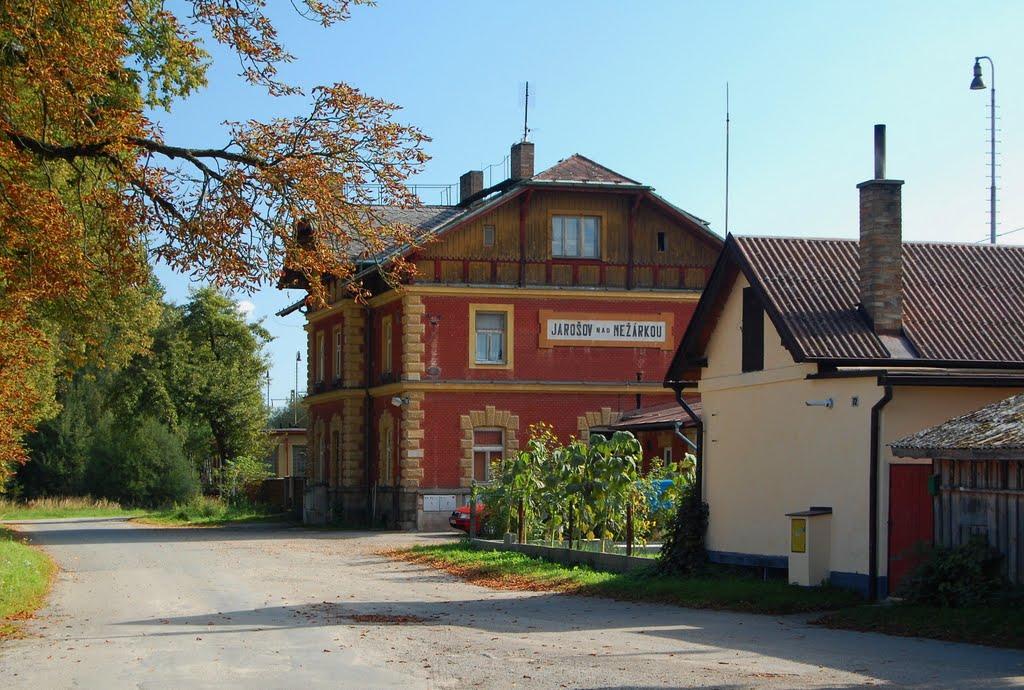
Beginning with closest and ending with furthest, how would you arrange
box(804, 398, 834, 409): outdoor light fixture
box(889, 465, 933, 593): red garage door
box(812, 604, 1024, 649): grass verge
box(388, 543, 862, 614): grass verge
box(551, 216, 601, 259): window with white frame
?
1. box(812, 604, 1024, 649): grass verge
2. box(889, 465, 933, 593): red garage door
3. box(388, 543, 862, 614): grass verge
4. box(804, 398, 834, 409): outdoor light fixture
5. box(551, 216, 601, 259): window with white frame

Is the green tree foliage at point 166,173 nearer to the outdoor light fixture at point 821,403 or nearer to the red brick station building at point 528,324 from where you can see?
the outdoor light fixture at point 821,403

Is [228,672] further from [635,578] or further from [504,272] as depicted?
[504,272]

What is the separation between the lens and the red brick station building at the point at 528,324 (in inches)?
1566

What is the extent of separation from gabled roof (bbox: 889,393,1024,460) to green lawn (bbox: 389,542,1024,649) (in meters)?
1.77

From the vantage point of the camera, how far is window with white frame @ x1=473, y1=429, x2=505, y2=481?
4044 cm

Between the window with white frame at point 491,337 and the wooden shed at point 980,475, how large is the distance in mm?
24275

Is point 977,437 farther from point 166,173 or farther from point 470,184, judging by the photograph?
point 470,184

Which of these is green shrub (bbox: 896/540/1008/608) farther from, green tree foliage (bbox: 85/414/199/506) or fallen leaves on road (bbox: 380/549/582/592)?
green tree foliage (bbox: 85/414/199/506)

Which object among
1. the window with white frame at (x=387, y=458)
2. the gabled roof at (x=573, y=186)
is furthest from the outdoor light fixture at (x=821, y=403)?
the window with white frame at (x=387, y=458)

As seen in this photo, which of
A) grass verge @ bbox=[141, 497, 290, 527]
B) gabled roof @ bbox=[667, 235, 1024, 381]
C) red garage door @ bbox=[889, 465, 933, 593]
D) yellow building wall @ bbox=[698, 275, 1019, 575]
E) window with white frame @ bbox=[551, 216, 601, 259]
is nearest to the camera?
red garage door @ bbox=[889, 465, 933, 593]

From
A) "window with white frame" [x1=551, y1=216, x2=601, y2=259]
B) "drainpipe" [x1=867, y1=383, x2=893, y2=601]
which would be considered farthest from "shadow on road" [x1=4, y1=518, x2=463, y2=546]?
"drainpipe" [x1=867, y1=383, x2=893, y2=601]

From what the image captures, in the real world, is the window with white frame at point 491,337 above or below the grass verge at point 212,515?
above

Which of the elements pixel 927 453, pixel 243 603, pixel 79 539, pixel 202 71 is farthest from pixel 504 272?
pixel 927 453

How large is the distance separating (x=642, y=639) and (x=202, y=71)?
1192cm
